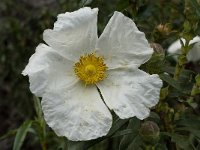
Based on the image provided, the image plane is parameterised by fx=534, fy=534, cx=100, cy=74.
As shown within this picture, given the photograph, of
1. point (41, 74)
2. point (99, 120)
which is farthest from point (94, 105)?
point (41, 74)

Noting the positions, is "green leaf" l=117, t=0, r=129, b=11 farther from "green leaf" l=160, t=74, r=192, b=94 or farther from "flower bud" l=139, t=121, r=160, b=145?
"flower bud" l=139, t=121, r=160, b=145

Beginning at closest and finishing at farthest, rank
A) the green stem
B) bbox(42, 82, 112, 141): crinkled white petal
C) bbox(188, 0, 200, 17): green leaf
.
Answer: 1. bbox(42, 82, 112, 141): crinkled white petal
2. bbox(188, 0, 200, 17): green leaf
3. the green stem

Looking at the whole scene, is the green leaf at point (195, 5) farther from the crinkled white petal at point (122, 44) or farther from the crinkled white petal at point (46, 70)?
the crinkled white petal at point (46, 70)

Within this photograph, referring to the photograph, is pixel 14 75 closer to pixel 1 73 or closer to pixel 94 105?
pixel 1 73

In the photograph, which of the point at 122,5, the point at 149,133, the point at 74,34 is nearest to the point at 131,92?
the point at 149,133

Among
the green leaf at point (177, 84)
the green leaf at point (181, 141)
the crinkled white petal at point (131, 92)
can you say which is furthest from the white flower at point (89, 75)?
the green leaf at point (181, 141)

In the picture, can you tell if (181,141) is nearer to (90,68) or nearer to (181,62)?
(181,62)

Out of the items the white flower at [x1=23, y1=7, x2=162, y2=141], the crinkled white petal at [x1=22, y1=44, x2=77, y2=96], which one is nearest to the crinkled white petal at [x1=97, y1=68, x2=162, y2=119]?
the white flower at [x1=23, y1=7, x2=162, y2=141]
